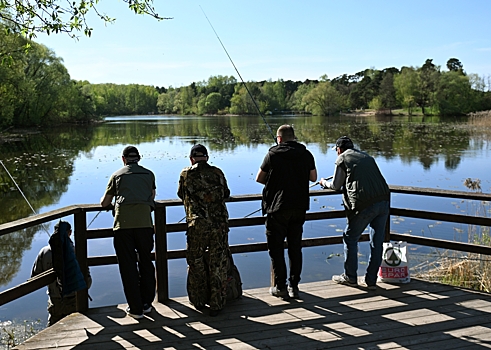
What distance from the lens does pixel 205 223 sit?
417 centimetres

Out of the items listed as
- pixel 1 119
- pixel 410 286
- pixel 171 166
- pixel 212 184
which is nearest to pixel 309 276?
pixel 410 286

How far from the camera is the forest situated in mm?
42134

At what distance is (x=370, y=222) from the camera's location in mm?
4691

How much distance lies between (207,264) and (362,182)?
1633 mm

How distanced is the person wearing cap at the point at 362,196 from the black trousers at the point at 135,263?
1847mm

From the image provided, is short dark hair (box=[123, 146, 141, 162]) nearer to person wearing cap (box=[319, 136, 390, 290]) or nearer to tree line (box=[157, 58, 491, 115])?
person wearing cap (box=[319, 136, 390, 290])

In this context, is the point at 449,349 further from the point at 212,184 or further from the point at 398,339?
the point at 212,184

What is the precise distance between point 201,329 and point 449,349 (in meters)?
1.87

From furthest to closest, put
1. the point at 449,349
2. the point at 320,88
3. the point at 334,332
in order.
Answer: the point at 320,88 < the point at 334,332 < the point at 449,349

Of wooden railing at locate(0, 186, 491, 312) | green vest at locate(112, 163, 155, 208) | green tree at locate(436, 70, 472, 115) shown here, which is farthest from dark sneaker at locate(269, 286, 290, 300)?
green tree at locate(436, 70, 472, 115)

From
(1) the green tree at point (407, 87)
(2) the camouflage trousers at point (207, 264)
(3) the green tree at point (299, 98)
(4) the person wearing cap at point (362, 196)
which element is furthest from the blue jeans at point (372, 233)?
(3) the green tree at point (299, 98)

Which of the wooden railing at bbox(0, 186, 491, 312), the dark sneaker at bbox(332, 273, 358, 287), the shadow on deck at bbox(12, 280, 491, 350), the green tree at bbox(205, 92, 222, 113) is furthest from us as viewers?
the green tree at bbox(205, 92, 222, 113)

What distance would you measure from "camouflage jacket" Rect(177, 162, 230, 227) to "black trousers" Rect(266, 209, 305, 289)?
508 mm

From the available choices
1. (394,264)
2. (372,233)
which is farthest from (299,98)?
(372,233)
